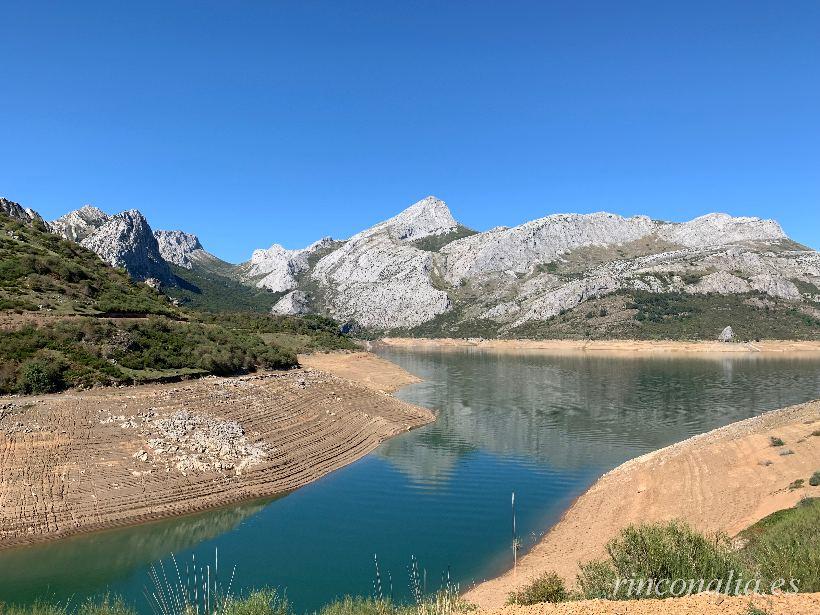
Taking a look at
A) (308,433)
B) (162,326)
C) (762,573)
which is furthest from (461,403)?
(762,573)

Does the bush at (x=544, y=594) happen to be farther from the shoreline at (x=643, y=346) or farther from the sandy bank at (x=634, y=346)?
the sandy bank at (x=634, y=346)

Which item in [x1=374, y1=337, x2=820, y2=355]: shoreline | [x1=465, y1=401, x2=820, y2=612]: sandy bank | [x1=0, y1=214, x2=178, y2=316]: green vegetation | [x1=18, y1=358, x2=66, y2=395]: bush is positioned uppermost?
[x1=0, y1=214, x2=178, y2=316]: green vegetation

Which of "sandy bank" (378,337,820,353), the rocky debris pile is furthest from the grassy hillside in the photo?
"sandy bank" (378,337,820,353)

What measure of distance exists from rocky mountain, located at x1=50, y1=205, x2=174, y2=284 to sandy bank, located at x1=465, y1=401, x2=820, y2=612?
6046 inches

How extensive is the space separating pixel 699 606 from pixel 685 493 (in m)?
20.1

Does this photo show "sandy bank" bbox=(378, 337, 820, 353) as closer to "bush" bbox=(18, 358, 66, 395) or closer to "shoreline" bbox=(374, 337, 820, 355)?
"shoreline" bbox=(374, 337, 820, 355)

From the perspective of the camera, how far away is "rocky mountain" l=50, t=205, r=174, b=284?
160625 millimetres

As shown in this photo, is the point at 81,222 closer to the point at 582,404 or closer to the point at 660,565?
the point at 582,404

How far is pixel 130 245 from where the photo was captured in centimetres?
17200

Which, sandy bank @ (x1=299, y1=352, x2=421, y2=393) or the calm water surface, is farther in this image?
sandy bank @ (x1=299, y1=352, x2=421, y2=393)

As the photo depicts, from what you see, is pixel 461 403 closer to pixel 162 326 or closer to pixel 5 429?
pixel 162 326

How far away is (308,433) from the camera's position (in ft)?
137

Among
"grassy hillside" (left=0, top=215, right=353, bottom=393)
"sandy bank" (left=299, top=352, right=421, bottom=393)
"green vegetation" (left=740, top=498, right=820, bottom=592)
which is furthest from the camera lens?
"sandy bank" (left=299, top=352, right=421, bottom=393)

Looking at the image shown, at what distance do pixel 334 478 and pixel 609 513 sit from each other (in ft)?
59.5
